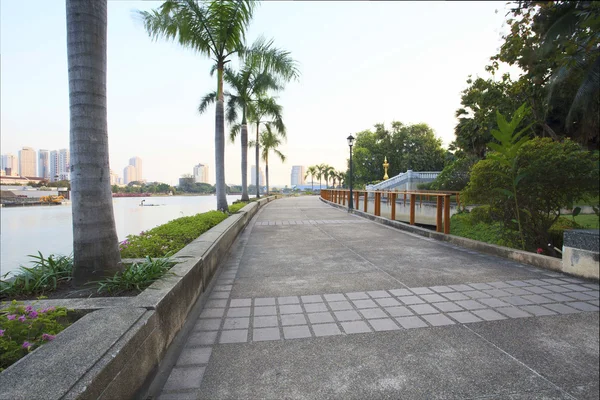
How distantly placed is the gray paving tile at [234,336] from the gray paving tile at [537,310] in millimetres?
2960

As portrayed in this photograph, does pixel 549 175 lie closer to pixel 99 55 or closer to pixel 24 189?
pixel 99 55

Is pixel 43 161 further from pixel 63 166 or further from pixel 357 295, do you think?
pixel 357 295

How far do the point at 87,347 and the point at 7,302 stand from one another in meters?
1.52

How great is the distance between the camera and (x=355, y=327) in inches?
126

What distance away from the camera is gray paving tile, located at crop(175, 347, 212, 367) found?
2625 millimetres

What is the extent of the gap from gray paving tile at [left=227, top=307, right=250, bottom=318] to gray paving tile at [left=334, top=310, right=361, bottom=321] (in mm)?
950

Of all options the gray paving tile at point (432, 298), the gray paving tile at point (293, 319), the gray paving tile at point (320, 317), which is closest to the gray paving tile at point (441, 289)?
the gray paving tile at point (432, 298)

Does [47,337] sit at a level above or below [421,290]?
above

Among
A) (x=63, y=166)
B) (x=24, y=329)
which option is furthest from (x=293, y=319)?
(x=63, y=166)

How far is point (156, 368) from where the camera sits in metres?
2.43

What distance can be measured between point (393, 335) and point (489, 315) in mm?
1189

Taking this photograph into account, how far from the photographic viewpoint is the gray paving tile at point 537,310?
3.48m

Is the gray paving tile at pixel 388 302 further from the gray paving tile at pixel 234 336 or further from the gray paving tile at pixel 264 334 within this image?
the gray paving tile at pixel 234 336

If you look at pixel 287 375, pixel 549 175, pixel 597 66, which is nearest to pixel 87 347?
pixel 287 375
